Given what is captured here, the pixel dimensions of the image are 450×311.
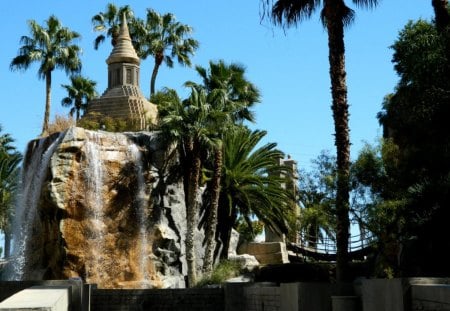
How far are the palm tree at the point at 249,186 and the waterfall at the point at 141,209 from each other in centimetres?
389

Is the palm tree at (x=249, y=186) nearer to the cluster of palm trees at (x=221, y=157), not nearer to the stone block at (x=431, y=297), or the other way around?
the cluster of palm trees at (x=221, y=157)

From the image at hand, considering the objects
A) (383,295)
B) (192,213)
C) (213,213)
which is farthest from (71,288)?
(213,213)

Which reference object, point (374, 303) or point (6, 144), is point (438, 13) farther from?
point (6, 144)

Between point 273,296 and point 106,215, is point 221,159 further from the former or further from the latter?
point 273,296

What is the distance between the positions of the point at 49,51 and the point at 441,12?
108 feet

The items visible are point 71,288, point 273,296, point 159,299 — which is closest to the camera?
point 71,288

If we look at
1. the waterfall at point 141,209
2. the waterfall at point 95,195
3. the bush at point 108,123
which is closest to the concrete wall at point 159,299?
the waterfall at point 95,195

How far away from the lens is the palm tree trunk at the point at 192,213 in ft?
87.8

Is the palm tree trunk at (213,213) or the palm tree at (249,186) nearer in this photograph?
the palm tree trunk at (213,213)

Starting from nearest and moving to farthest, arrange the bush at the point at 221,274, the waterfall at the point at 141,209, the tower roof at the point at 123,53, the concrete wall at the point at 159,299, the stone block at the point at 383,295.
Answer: the stone block at the point at 383,295 < the concrete wall at the point at 159,299 < the bush at the point at 221,274 < the waterfall at the point at 141,209 < the tower roof at the point at 123,53

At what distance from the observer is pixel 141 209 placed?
1119 inches

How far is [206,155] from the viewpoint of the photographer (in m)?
30.8

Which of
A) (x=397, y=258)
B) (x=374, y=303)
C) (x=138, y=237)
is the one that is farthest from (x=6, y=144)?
(x=374, y=303)

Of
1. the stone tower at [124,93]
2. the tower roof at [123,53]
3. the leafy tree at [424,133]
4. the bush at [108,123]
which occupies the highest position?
the tower roof at [123,53]
